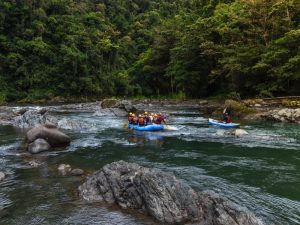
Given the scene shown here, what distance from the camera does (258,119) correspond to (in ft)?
80.6

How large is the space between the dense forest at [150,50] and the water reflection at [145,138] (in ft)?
50.3

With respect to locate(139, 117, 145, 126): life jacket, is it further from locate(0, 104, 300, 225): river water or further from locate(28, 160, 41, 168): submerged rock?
locate(28, 160, 41, 168): submerged rock

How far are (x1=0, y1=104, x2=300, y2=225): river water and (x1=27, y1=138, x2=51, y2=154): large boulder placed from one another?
44 cm

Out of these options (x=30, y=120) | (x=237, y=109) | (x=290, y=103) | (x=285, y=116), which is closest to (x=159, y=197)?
(x=285, y=116)

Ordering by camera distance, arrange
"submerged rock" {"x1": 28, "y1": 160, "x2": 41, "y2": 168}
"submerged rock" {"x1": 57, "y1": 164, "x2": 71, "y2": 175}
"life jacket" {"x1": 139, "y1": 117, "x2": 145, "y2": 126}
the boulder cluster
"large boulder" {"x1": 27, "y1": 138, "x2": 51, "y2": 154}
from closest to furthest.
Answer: "submerged rock" {"x1": 57, "y1": 164, "x2": 71, "y2": 175}, "submerged rock" {"x1": 28, "y1": 160, "x2": 41, "y2": 168}, "large boulder" {"x1": 27, "y1": 138, "x2": 51, "y2": 154}, the boulder cluster, "life jacket" {"x1": 139, "y1": 117, "x2": 145, "y2": 126}

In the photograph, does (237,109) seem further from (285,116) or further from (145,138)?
(145,138)

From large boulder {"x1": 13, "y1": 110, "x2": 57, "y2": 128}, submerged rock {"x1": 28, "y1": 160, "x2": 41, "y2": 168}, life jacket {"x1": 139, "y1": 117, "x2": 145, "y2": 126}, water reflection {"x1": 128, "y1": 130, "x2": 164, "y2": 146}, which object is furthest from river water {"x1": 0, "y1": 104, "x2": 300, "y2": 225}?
large boulder {"x1": 13, "y1": 110, "x2": 57, "y2": 128}

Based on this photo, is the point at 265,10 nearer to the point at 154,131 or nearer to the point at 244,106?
the point at 244,106

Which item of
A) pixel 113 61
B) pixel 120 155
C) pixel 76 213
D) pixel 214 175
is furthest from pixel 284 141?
pixel 113 61

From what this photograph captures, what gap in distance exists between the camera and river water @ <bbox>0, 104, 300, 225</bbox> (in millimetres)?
8320

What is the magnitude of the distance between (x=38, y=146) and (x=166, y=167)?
652cm

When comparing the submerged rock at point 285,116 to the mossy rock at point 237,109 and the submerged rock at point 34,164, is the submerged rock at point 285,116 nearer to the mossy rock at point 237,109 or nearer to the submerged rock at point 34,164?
the mossy rock at point 237,109

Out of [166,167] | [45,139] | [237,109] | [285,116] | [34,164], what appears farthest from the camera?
[237,109]

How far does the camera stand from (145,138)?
63.7ft
